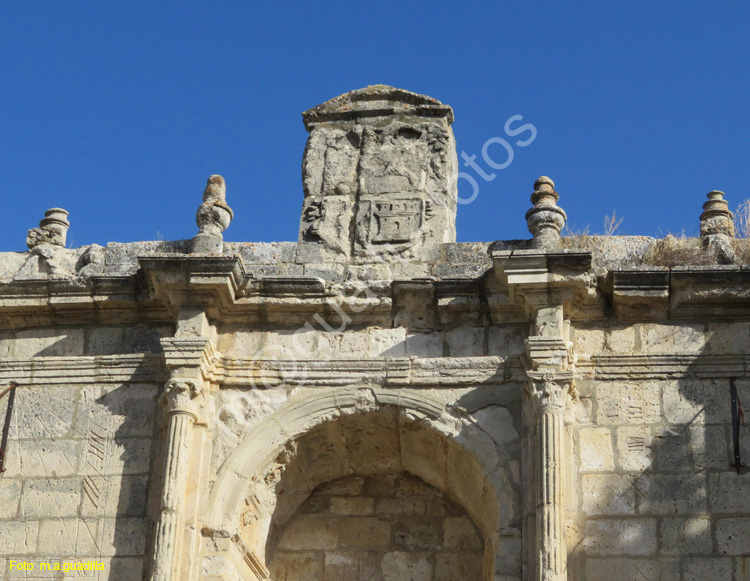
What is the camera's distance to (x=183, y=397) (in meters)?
8.22

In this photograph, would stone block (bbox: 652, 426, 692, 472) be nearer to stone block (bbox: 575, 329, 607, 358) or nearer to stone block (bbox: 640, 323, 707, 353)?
stone block (bbox: 640, 323, 707, 353)

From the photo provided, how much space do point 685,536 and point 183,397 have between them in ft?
10.2

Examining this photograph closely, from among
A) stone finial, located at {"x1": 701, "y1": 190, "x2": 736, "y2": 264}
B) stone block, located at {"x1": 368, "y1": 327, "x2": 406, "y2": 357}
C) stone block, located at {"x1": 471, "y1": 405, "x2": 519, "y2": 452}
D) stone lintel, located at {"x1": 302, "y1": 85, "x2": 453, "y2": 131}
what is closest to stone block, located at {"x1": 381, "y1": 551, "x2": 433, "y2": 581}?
stone block, located at {"x1": 471, "y1": 405, "x2": 519, "y2": 452}

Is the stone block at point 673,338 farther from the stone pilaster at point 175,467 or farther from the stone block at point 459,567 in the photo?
the stone pilaster at point 175,467

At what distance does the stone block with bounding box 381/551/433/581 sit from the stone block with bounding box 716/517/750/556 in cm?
214

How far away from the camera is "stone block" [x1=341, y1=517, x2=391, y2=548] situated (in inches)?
361

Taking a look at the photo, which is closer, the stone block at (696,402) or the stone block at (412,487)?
the stone block at (696,402)

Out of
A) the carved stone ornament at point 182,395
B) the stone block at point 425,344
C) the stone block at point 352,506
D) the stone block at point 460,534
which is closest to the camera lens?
the carved stone ornament at point 182,395

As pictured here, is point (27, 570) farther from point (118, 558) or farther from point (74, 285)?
point (74, 285)

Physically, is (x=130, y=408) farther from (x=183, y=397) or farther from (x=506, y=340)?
(x=506, y=340)

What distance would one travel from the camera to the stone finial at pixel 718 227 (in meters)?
8.54

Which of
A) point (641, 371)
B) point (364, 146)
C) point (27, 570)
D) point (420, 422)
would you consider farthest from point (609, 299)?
point (27, 570)

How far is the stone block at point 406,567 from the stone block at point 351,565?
0.07 meters

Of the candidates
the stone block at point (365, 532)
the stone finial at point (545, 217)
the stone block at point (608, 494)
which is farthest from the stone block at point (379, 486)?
the stone finial at point (545, 217)
